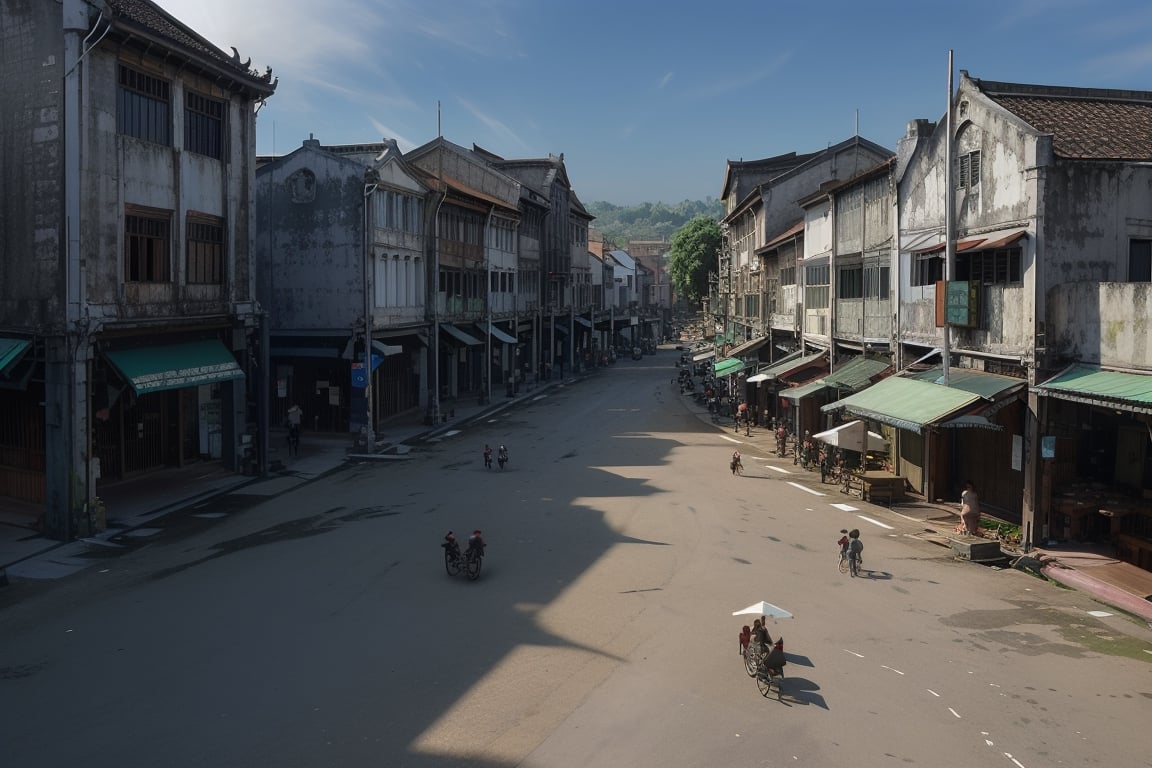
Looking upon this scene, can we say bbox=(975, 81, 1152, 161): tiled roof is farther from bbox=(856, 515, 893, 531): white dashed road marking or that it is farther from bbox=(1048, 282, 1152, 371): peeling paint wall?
bbox=(856, 515, 893, 531): white dashed road marking

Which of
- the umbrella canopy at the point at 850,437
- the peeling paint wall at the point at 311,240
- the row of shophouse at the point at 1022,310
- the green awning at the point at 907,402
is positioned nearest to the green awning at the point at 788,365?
the row of shophouse at the point at 1022,310

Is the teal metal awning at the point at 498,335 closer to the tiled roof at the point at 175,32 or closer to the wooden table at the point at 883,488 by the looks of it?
the tiled roof at the point at 175,32

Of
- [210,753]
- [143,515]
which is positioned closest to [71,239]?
[143,515]

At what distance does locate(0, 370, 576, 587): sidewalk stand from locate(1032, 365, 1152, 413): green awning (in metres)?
21.7

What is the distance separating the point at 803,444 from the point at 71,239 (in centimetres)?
2519

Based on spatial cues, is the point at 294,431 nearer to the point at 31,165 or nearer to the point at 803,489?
the point at 31,165

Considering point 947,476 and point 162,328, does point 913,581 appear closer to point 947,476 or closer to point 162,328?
point 947,476

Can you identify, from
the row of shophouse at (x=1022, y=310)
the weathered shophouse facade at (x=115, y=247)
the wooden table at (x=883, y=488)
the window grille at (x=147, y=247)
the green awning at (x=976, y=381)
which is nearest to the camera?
the row of shophouse at (x=1022, y=310)

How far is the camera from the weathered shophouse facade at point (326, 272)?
40.6m

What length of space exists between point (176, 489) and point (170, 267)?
6.78m

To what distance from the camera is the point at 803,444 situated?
35.8 metres

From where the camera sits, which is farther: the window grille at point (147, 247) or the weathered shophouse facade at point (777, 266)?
the weathered shophouse facade at point (777, 266)

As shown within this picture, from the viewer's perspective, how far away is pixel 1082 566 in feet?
65.3

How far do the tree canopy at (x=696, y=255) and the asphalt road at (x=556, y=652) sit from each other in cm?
8186
